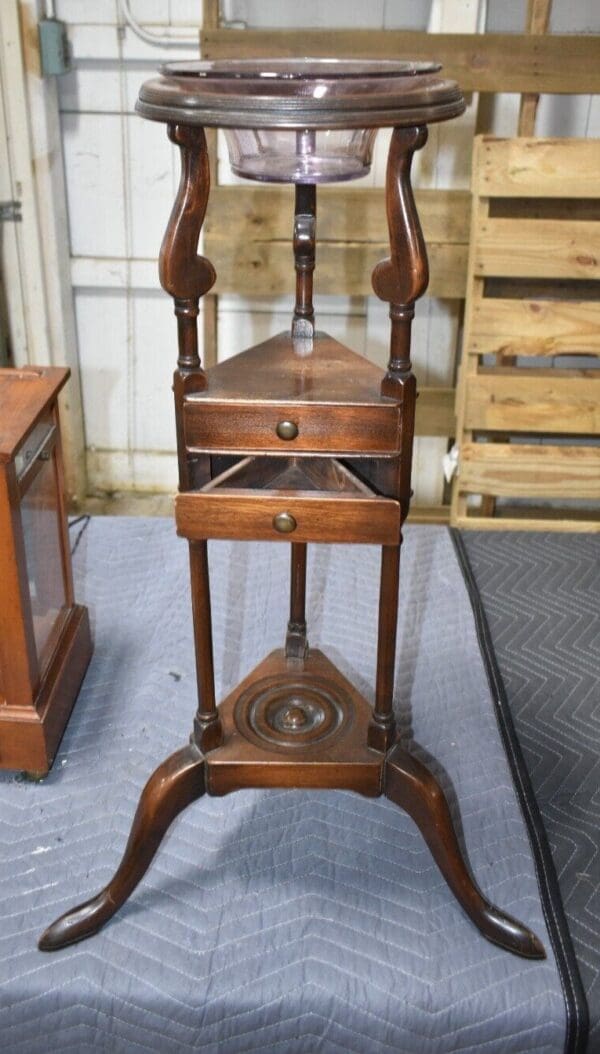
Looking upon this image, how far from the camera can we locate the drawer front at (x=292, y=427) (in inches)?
43.4

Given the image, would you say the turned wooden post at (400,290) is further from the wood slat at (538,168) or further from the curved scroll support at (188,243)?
the wood slat at (538,168)

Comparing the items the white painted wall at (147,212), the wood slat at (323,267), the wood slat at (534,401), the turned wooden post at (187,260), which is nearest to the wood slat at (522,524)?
the wood slat at (534,401)

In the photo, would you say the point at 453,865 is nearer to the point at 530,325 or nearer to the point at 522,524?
the point at 522,524

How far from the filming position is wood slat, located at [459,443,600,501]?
2.32m

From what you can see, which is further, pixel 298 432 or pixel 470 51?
pixel 470 51

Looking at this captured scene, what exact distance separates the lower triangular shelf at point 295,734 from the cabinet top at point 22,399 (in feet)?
1.56

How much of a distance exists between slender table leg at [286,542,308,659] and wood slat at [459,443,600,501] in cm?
89

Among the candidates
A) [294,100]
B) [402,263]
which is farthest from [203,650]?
[294,100]

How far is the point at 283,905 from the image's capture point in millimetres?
1326

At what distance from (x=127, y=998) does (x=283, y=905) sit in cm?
23

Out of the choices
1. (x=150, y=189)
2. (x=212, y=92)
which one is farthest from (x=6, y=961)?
(x=150, y=189)

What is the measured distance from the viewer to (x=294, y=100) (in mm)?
934

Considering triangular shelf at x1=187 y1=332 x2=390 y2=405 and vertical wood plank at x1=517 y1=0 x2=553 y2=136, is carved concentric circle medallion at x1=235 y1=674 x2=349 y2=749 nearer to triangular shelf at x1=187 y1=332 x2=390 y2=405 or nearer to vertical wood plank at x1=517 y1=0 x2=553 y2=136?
triangular shelf at x1=187 y1=332 x2=390 y2=405

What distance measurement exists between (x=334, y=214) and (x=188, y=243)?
134 centimetres
